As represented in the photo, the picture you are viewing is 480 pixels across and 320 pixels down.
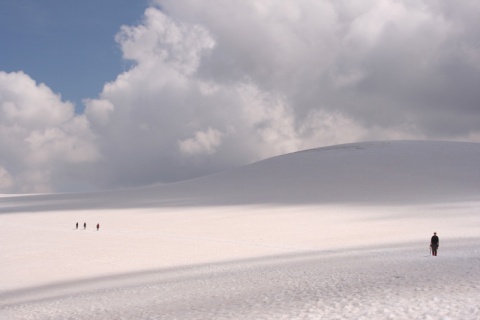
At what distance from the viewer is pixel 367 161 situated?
60500 millimetres

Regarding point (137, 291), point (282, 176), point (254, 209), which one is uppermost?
point (282, 176)

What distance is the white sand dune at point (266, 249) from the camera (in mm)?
11625

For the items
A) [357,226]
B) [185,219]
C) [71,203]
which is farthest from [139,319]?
[71,203]

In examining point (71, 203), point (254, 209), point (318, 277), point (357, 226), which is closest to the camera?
point (318, 277)

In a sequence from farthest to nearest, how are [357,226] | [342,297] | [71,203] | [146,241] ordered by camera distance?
[71,203], [357,226], [146,241], [342,297]

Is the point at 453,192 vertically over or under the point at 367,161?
under

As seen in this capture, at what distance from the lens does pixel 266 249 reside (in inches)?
940

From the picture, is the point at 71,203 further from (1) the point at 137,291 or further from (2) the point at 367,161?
(1) the point at 137,291

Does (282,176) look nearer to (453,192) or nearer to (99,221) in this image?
(453,192)

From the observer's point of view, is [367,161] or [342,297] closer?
[342,297]

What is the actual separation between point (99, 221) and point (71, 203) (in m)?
18.5

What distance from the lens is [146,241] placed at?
91.6 ft

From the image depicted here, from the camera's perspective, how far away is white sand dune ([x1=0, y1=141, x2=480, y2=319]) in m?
11.6

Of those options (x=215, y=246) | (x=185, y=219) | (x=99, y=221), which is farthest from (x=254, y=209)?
(x=215, y=246)
